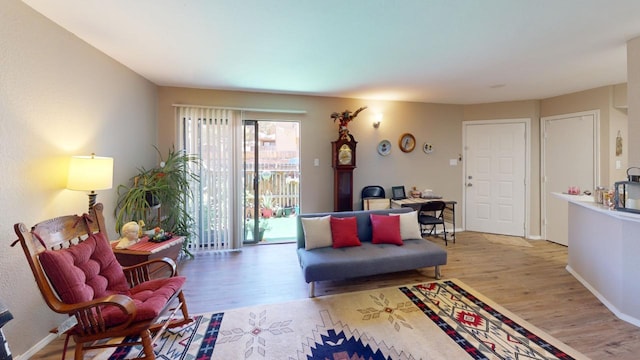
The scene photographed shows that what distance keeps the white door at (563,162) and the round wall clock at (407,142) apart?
2.09m

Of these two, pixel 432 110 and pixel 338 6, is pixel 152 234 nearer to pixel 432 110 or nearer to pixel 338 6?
pixel 338 6

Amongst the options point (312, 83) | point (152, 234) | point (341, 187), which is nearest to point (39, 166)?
point (152, 234)

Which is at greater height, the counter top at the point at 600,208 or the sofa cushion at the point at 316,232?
the counter top at the point at 600,208

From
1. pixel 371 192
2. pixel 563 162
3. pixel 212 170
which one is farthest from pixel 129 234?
pixel 563 162

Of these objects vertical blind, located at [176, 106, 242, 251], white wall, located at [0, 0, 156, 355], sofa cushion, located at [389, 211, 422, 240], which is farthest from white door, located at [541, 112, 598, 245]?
white wall, located at [0, 0, 156, 355]

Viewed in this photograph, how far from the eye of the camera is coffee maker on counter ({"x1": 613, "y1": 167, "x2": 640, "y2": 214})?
221cm

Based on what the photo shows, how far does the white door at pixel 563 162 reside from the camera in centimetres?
389

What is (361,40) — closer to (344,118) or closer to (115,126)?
(344,118)

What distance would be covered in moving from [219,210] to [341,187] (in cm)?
191

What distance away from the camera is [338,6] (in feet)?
6.07

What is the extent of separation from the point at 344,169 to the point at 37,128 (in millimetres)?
3356

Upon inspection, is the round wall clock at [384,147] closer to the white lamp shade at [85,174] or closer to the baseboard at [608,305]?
the baseboard at [608,305]

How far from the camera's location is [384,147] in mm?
4602

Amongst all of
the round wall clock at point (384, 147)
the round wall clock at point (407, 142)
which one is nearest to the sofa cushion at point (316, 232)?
the round wall clock at point (384, 147)
